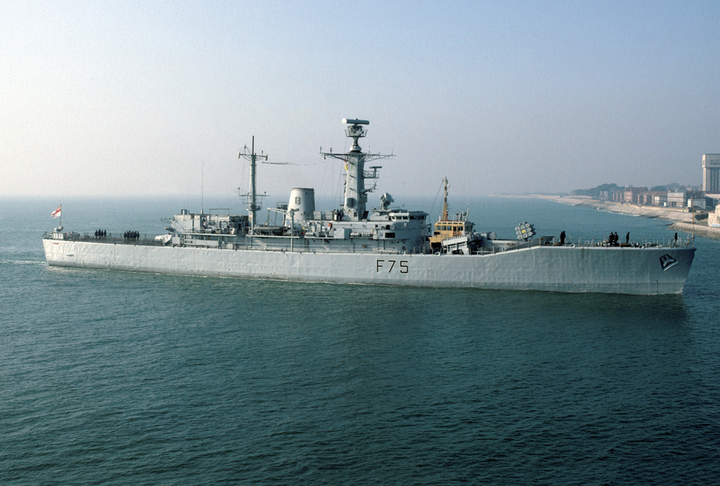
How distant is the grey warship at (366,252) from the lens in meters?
31.1

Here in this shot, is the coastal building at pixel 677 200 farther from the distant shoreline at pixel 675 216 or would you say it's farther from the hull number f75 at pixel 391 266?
the hull number f75 at pixel 391 266

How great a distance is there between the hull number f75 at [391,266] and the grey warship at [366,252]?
0.22 ft

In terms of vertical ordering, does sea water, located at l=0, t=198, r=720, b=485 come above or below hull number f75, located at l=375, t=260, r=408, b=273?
below

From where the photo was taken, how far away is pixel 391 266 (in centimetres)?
3472

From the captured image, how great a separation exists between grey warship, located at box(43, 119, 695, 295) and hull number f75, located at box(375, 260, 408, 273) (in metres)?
0.07

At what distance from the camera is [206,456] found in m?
13.4

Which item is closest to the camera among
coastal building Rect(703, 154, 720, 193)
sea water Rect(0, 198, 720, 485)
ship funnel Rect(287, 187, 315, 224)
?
sea water Rect(0, 198, 720, 485)

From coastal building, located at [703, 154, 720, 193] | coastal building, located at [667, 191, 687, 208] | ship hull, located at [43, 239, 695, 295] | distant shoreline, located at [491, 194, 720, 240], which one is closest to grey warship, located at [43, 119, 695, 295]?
ship hull, located at [43, 239, 695, 295]

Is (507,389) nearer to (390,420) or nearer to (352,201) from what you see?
(390,420)

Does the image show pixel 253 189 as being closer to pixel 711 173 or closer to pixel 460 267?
pixel 460 267

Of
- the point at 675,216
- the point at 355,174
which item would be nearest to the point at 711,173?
the point at 675,216

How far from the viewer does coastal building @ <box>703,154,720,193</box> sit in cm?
19438

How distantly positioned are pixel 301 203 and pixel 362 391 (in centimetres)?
2483

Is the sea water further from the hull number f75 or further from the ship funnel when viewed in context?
the ship funnel
